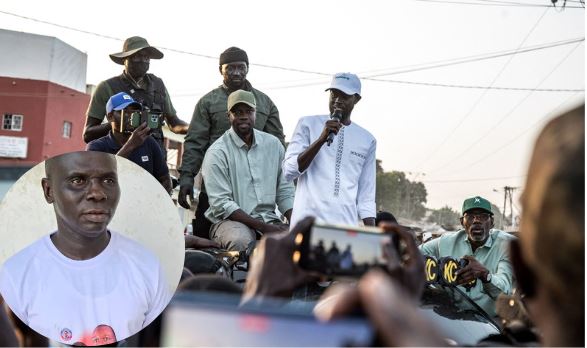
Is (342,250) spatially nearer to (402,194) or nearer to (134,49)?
(134,49)

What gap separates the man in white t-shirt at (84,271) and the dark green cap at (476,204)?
3250 millimetres

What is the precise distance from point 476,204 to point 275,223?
145 centimetres

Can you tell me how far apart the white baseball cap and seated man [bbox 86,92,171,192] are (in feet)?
3.37

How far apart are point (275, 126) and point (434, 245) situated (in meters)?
1.47

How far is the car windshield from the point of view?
379 centimetres

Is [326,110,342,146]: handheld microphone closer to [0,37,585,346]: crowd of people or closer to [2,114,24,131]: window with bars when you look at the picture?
[0,37,585,346]: crowd of people

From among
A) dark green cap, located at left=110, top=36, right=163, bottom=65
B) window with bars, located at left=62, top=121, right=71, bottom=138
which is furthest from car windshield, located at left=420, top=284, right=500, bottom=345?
window with bars, located at left=62, top=121, right=71, bottom=138

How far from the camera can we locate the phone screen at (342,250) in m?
1.53

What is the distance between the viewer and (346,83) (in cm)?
465

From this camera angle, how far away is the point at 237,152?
5.21 metres

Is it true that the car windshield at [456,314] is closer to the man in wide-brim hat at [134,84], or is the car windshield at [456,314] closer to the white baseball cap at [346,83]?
the white baseball cap at [346,83]

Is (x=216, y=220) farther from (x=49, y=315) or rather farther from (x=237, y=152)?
(x=49, y=315)

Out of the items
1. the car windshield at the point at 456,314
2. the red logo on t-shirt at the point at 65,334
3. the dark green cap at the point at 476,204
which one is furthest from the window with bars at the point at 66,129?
the red logo on t-shirt at the point at 65,334

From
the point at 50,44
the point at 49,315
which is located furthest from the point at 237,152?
the point at 50,44
